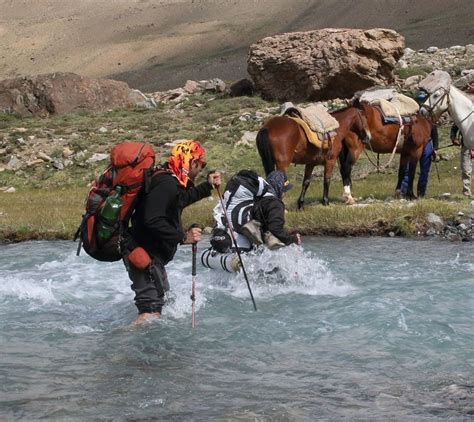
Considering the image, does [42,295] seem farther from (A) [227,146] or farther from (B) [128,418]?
(A) [227,146]

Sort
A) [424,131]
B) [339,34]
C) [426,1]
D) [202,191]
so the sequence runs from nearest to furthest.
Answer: [202,191]
[424,131]
[339,34]
[426,1]

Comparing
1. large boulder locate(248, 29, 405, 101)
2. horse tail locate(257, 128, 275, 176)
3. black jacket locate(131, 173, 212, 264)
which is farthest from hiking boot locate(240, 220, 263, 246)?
large boulder locate(248, 29, 405, 101)

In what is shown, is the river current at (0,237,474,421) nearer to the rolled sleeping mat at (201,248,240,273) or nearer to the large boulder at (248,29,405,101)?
the rolled sleeping mat at (201,248,240,273)

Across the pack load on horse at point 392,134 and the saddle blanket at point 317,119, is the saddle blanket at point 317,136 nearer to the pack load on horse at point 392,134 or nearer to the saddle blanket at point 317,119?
the saddle blanket at point 317,119

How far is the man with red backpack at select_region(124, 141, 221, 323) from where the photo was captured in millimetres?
7301

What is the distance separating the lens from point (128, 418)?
552cm

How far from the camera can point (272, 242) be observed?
9.16m

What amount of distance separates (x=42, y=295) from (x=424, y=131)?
876 centimetres

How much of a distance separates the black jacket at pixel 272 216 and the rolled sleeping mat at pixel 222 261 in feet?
1.57

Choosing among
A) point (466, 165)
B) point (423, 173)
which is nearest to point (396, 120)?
point (423, 173)

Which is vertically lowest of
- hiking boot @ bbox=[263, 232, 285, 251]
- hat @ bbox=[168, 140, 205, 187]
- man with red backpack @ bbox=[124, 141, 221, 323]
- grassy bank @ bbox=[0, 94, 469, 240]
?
grassy bank @ bbox=[0, 94, 469, 240]

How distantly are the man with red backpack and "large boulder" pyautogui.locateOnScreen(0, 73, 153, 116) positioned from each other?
22728mm

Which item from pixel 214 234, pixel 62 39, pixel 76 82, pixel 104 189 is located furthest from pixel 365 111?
pixel 62 39

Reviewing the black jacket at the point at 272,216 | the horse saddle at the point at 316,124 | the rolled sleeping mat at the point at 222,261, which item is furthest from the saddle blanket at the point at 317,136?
the black jacket at the point at 272,216
